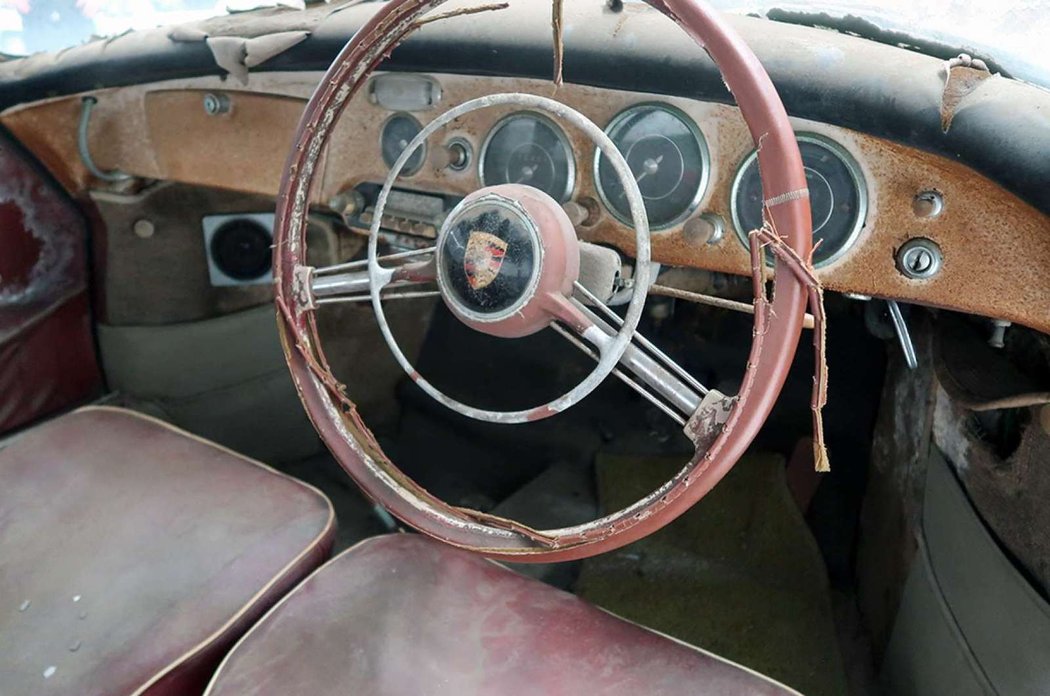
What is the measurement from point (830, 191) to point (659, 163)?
22 cm

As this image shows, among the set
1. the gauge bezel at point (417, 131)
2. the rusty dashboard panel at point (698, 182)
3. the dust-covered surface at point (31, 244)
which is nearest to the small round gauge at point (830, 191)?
the rusty dashboard panel at point (698, 182)

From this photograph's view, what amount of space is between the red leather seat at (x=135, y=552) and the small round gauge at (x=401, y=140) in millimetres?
542

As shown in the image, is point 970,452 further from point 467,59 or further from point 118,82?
point 118,82

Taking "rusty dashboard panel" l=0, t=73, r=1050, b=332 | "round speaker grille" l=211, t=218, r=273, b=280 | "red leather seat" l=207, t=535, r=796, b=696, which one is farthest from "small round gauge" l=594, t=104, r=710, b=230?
"round speaker grille" l=211, t=218, r=273, b=280

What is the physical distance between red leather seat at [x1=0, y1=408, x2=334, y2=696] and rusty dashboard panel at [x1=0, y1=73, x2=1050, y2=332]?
0.53 m

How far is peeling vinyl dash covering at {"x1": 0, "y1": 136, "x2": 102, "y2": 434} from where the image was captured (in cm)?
169

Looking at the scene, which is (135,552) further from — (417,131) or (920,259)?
(920,259)

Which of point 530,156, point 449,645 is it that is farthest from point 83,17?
point 449,645

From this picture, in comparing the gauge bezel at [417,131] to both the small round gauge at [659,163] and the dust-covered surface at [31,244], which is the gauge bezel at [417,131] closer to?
the small round gauge at [659,163]

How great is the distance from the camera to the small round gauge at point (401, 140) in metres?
1.27

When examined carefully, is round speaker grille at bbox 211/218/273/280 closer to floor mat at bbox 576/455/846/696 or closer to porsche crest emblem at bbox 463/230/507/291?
floor mat at bbox 576/455/846/696

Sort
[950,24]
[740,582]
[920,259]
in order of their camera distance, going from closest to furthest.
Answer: [920,259] → [950,24] → [740,582]

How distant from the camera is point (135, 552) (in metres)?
1.14

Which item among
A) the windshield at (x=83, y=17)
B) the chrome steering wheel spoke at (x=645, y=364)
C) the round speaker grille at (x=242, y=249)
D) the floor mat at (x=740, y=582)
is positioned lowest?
the floor mat at (x=740, y=582)
